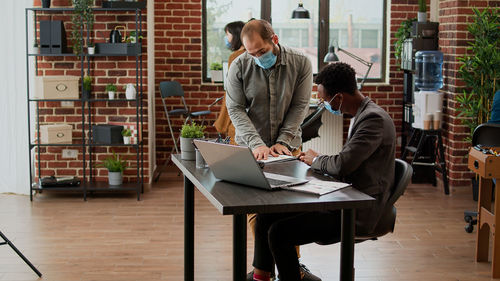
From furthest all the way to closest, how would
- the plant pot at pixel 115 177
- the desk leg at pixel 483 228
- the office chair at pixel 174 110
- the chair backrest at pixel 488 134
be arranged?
1. the office chair at pixel 174 110
2. the plant pot at pixel 115 177
3. the chair backrest at pixel 488 134
4. the desk leg at pixel 483 228

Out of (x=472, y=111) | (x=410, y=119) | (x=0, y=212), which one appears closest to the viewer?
(x=0, y=212)

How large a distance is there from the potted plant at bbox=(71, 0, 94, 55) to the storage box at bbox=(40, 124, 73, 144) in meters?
0.71

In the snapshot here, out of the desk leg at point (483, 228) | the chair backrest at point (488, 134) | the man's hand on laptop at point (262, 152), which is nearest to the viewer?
the man's hand on laptop at point (262, 152)

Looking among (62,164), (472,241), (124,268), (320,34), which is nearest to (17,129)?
(62,164)

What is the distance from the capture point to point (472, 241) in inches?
200

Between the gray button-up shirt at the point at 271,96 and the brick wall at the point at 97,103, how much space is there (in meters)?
2.84

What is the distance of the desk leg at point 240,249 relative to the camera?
281 cm

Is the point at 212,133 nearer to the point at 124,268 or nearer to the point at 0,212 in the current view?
the point at 0,212

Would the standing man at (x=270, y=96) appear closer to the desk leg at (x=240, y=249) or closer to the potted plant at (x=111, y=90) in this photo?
the desk leg at (x=240, y=249)

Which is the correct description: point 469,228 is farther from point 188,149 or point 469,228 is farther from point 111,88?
point 111,88

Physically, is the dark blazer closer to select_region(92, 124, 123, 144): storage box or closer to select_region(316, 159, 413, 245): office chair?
select_region(316, 159, 413, 245): office chair

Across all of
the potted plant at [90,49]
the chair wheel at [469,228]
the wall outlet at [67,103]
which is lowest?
the chair wheel at [469,228]

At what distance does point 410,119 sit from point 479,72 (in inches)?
41.5

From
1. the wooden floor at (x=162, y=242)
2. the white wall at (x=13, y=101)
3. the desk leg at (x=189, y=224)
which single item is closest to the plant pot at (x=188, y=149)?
the desk leg at (x=189, y=224)
